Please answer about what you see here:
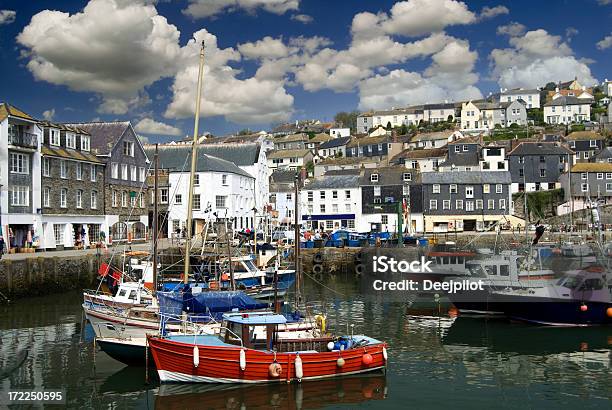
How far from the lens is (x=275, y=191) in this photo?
81.8 metres

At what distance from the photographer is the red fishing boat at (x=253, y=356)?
1912cm

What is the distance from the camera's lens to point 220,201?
63844mm

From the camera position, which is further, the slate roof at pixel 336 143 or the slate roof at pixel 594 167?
the slate roof at pixel 336 143

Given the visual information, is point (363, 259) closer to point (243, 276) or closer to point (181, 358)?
point (243, 276)

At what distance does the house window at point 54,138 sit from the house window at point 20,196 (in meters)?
5.95

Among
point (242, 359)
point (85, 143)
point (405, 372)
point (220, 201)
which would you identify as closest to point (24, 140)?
point (85, 143)

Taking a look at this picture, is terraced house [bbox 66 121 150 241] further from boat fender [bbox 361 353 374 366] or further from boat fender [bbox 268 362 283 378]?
boat fender [bbox 361 353 374 366]

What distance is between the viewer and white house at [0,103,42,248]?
141 ft

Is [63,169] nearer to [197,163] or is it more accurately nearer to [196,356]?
[197,163]

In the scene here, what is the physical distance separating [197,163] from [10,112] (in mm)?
22921

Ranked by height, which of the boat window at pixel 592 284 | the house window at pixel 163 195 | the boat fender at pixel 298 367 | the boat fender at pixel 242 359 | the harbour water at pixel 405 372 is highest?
the house window at pixel 163 195

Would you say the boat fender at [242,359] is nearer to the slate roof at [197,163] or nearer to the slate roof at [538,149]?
the slate roof at [197,163]

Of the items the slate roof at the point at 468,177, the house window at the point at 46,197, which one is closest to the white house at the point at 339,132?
the slate roof at the point at 468,177

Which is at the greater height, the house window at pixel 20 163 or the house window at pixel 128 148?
the house window at pixel 128 148
